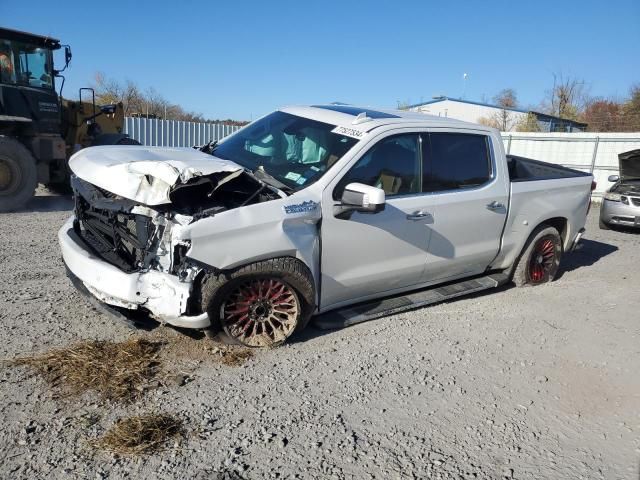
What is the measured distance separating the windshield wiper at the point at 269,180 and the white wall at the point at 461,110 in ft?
118

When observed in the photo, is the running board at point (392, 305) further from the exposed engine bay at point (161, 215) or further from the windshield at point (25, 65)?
the windshield at point (25, 65)

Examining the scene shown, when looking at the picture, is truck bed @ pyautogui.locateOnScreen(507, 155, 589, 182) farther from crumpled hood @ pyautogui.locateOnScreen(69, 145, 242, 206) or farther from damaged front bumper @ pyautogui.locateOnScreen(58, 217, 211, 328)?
damaged front bumper @ pyautogui.locateOnScreen(58, 217, 211, 328)

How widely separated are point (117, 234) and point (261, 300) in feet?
3.89

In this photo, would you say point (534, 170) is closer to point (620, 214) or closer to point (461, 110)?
point (620, 214)

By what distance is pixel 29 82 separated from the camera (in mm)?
9453


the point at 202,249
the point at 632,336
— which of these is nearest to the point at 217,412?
the point at 202,249

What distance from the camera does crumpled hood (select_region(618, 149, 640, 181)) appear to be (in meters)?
10.7

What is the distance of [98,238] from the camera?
407cm

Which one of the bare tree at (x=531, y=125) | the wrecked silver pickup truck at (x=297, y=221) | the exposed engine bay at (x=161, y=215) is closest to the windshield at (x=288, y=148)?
the wrecked silver pickup truck at (x=297, y=221)

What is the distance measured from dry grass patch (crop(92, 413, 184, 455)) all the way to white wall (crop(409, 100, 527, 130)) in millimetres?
37628

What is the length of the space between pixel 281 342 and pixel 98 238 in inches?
66.2

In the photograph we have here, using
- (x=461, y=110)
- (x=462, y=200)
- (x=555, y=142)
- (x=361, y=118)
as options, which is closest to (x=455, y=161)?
(x=462, y=200)

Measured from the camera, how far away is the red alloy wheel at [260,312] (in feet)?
12.1

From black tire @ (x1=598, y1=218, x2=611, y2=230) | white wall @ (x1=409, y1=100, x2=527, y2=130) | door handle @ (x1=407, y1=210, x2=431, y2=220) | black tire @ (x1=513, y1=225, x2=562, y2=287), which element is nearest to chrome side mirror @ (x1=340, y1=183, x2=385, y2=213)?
door handle @ (x1=407, y1=210, x2=431, y2=220)
